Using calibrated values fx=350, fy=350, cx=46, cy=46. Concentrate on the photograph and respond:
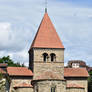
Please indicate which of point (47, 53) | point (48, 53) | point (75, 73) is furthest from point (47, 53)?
point (75, 73)

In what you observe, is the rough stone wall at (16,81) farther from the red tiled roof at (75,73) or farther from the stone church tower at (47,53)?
the red tiled roof at (75,73)

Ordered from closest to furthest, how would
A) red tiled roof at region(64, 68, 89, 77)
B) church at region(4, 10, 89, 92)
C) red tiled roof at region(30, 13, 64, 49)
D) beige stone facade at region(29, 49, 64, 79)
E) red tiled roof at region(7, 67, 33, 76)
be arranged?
church at region(4, 10, 89, 92) → red tiled roof at region(7, 67, 33, 76) → beige stone facade at region(29, 49, 64, 79) → red tiled roof at region(30, 13, 64, 49) → red tiled roof at region(64, 68, 89, 77)

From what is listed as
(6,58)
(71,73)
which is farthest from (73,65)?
(71,73)

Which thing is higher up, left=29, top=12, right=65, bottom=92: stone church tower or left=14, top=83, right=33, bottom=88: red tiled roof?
left=29, top=12, right=65, bottom=92: stone church tower

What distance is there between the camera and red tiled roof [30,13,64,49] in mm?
58594

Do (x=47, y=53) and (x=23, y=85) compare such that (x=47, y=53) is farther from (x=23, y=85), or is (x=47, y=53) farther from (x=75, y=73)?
(x=23, y=85)

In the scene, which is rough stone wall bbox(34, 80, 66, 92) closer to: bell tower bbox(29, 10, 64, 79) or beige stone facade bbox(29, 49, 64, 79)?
bell tower bbox(29, 10, 64, 79)

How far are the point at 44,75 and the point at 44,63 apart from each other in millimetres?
2628

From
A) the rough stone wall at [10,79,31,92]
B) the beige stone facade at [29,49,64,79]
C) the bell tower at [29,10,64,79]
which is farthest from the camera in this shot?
the bell tower at [29,10,64,79]

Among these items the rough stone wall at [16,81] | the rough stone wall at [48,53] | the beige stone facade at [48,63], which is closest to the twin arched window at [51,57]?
the beige stone facade at [48,63]

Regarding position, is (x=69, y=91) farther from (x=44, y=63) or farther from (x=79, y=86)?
(x=44, y=63)

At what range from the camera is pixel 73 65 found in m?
115

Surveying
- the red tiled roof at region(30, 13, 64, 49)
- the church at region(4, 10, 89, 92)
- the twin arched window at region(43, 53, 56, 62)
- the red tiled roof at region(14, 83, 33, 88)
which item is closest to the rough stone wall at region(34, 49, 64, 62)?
the church at region(4, 10, 89, 92)

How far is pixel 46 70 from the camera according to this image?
5809cm
